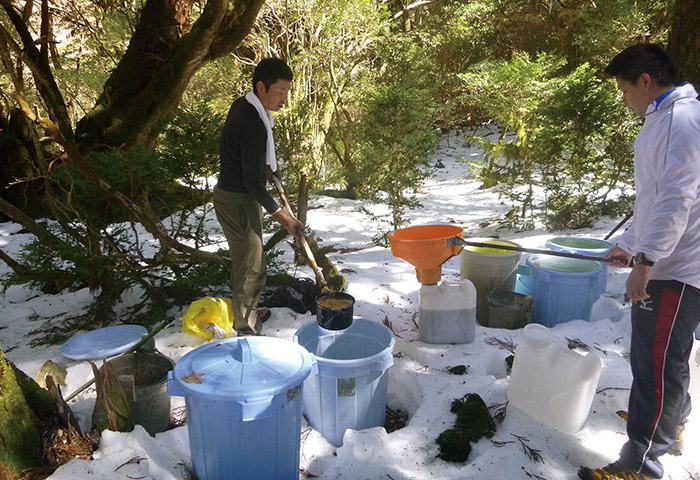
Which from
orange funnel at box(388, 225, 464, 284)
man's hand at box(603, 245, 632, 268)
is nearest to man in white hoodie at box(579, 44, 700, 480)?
man's hand at box(603, 245, 632, 268)

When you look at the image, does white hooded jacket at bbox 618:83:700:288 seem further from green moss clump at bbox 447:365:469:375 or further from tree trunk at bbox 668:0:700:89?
tree trunk at bbox 668:0:700:89

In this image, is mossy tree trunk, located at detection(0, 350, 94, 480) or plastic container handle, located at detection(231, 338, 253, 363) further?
plastic container handle, located at detection(231, 338, 253, 363)

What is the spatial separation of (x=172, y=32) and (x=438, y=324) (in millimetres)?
A: 3966

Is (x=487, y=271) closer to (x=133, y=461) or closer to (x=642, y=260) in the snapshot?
(x=642, y=260)

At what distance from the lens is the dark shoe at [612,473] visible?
1.90 metres

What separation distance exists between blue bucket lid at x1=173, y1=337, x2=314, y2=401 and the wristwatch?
1410mm

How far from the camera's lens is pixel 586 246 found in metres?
3.73

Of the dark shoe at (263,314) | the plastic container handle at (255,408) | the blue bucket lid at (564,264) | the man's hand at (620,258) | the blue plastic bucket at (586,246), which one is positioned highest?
the man's hand at (620,258)

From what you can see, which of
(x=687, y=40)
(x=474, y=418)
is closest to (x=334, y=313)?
(x=474, y=418)

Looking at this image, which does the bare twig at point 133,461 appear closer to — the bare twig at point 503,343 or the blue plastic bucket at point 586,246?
the bare twig at point 503,343

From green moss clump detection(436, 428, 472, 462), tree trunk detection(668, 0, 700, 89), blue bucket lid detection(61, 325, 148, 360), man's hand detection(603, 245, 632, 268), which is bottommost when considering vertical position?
green moss clump detection(436, 428, 472, 462)

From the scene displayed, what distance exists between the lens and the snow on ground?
203 cm

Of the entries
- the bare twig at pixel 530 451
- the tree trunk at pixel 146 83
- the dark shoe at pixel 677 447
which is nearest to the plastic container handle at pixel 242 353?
the bare twig at pixel 530 451

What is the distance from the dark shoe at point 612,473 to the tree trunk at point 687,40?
9.60 feet
